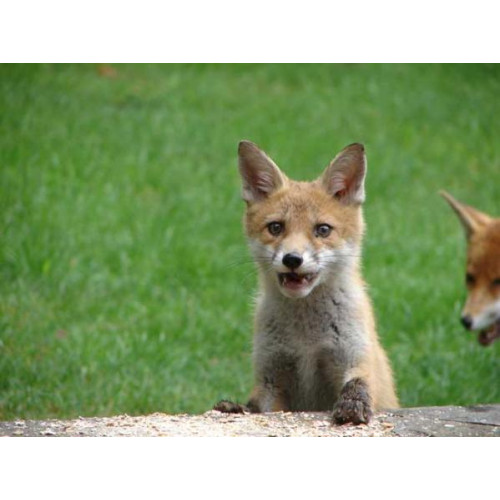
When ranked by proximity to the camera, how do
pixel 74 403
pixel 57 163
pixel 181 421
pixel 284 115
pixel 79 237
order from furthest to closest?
pixel 284 115
pixel 57 163
pixel 79 237
pixel 74 403
pixel 181 421

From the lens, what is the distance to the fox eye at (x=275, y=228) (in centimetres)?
493

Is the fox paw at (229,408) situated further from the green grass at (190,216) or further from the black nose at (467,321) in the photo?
the black nose at (467,321)

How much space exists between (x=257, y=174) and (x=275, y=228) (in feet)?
1.35

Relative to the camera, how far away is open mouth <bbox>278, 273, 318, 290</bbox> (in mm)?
4805

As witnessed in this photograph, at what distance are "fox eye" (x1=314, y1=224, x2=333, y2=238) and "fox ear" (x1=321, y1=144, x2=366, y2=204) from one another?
0.28 meters

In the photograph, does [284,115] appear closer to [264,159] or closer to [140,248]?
[140,248]

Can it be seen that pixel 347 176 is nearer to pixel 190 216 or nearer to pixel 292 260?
pixel 292 260

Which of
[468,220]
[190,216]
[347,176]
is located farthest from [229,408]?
[190,216]

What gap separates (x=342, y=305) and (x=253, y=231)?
2.03 feet

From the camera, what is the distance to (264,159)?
17.0 feet

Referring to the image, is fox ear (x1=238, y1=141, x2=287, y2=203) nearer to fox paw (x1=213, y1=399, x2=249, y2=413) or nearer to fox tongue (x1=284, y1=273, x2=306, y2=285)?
fox tongue (x1=284, y1=273, x2=306, y2=285)

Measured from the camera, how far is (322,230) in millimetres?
4934

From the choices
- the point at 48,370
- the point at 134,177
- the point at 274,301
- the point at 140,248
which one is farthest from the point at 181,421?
the point at 134,177

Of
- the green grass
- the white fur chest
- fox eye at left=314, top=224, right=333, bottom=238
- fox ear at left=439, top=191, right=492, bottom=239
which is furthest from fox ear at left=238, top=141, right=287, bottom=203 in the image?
fox ear at left=439, top=191, right=492, bottom=239
